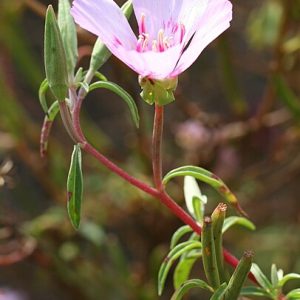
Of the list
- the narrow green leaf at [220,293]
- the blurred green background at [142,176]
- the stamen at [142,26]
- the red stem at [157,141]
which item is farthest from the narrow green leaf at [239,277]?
the blurred green background at [142,176]

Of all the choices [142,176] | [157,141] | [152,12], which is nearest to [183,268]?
[157,141]

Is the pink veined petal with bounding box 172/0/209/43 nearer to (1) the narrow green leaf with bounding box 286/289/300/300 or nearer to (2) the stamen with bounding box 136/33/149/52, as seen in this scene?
(2) the stamen with bounding box 136/33/149/52

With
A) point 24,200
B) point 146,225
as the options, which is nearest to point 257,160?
point 146,225

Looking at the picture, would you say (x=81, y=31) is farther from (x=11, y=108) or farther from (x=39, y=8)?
(x=11, y=108)

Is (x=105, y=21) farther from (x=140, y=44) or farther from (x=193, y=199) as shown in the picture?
(x=193, y=199)

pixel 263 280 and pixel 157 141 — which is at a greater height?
pixel 157 141
